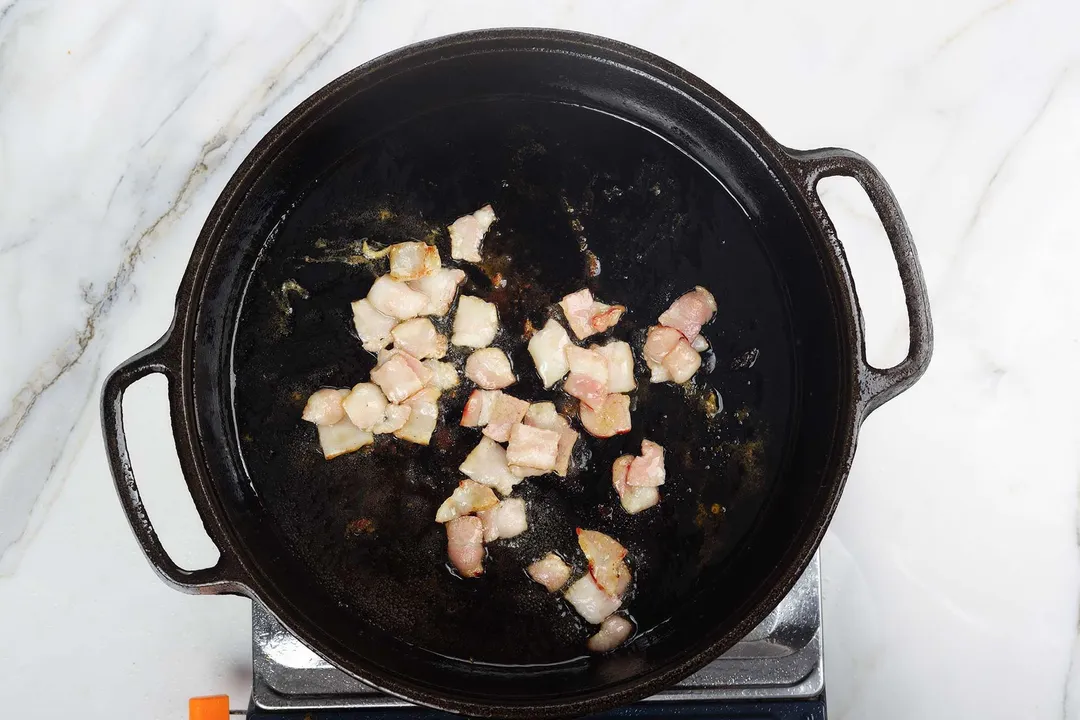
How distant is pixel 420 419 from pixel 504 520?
18 cm

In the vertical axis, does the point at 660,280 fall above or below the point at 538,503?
above

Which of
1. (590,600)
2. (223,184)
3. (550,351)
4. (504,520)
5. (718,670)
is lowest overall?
(718,670)

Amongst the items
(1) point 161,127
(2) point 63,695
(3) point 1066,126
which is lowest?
(2) point 63,695

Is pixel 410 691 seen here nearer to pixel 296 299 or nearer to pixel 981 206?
pixel 296 299

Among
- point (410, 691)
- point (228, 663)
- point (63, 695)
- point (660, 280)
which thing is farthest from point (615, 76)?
point (63, 695)

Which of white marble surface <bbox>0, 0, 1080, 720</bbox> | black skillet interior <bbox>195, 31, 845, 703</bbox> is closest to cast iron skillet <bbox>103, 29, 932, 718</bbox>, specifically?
black skillet interior <bbox>195, 31, 845, 703</bbox>

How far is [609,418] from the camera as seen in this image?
106 cm

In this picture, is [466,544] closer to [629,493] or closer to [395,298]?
[629,493]

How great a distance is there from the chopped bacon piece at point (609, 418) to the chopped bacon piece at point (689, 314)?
12 centimetres

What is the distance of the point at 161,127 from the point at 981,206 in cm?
125

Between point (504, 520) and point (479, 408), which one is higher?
point (479, 408)

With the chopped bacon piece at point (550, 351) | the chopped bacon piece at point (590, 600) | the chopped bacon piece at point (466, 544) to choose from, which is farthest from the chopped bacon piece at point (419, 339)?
the chopped bacon piece at point (590, 600)

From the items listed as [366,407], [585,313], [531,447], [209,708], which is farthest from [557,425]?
[209,708]

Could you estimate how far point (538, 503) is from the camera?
1.07m
